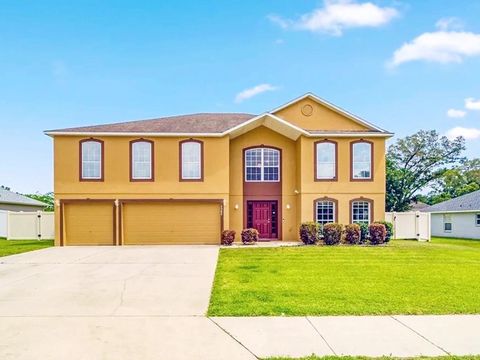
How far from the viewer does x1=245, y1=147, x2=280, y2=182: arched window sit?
69.0 feet

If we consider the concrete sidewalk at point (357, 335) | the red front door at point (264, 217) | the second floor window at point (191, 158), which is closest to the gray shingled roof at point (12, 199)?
the second floor window at point (191, 158)

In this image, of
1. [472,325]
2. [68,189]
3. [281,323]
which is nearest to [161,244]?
[68,189]

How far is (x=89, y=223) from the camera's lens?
19.4 metres

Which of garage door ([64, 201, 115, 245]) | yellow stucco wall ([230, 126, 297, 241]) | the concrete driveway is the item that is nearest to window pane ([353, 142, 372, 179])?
yellow stucco wall ([230, 126, 297, 241])

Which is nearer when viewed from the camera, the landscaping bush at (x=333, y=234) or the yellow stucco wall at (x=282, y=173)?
the landscaping bush at (x=333, y=234)

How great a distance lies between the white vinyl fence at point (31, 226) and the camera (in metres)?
22.5

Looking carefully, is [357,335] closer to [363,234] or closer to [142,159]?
[363,234]

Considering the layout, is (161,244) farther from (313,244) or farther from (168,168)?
(313,244)

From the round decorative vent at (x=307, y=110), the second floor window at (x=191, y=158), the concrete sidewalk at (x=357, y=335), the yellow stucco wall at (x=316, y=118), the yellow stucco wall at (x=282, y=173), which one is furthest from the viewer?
the yellow stucco wall at (x=282, y=173)

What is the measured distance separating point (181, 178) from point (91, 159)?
4.56 metres

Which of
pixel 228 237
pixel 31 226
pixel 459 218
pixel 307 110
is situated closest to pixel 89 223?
pixel 31 226

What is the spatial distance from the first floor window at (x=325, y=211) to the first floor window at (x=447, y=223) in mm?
15986

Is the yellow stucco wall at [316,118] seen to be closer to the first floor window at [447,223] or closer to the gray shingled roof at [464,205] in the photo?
the gray shingled roof at [464,205]

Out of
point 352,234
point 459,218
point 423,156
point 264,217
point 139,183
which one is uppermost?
point 423,156
